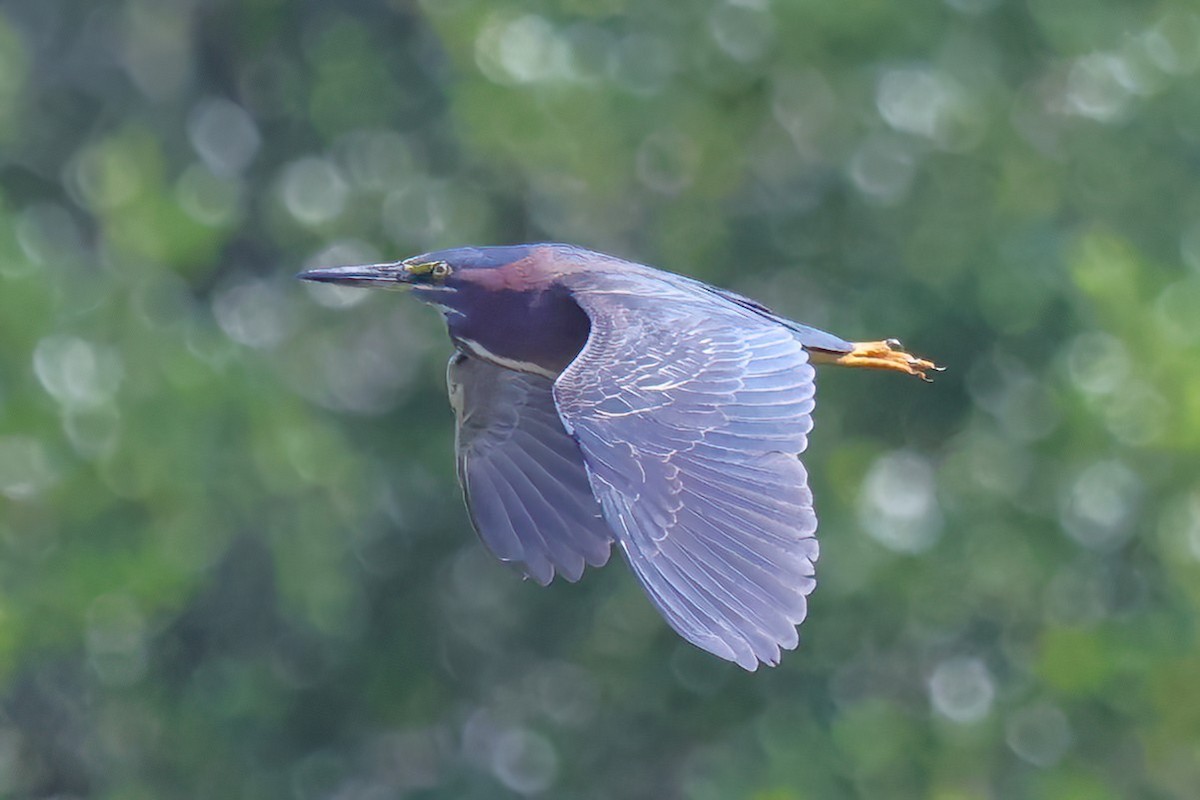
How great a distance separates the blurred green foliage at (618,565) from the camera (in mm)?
9930

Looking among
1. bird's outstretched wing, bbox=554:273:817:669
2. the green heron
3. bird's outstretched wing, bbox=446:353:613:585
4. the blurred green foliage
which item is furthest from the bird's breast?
the blurred green foliage

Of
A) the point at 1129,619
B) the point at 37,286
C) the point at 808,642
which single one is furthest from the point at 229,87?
the point at 1129,619

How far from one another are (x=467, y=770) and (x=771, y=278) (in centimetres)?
279

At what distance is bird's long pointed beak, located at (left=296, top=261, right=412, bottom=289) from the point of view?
595cm

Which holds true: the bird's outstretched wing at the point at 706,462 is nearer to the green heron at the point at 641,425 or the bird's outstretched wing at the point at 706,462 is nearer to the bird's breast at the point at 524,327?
the green heron at the point at 641,425

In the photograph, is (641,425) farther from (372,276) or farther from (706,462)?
(372,276)

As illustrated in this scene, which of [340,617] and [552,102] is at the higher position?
[552,102]

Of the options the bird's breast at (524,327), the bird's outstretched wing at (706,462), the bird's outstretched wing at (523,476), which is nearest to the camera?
the bird's outstretched wing at (706,462)

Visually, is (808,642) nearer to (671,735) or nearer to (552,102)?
(671,735)

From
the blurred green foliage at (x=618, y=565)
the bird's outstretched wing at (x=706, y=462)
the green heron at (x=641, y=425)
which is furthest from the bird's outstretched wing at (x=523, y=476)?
the blurred green foliage at (x=618, y=565)

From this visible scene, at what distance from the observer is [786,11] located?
11.2 meters

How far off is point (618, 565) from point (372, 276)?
4635 millimetres

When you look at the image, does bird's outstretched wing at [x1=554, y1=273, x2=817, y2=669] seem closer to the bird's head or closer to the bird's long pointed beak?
the bird's head

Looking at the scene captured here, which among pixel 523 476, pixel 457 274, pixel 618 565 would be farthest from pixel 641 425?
pixel 618 565
